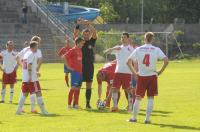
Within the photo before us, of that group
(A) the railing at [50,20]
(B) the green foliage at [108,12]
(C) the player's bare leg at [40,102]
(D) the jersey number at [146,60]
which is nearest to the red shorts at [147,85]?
(D) the jersey number at [146,60]

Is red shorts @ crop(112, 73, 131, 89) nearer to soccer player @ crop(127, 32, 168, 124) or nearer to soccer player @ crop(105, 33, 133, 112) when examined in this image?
soccer player @ crop(105, 33, 133, 112)

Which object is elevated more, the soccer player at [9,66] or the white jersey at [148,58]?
the white jersey at [148,58]

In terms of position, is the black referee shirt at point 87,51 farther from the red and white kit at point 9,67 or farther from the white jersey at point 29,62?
the red and white kit at point 9,67

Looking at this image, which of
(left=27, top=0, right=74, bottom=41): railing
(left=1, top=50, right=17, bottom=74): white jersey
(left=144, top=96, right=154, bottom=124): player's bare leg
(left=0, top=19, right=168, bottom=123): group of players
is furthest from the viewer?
(left=27, top=0, right=74, bottom=41): railing

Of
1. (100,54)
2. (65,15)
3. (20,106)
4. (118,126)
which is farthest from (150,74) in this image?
(65,15)

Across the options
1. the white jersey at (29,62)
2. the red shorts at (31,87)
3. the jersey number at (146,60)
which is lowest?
the red shorts at (31,87)

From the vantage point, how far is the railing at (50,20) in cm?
6200

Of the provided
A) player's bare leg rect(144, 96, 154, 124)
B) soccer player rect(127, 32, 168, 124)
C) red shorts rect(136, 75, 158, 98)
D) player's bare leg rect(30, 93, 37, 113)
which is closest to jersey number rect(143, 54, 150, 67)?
soccer player rect(127, 32, 168, 124)

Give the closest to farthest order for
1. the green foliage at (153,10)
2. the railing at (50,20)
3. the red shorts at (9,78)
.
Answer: the red shorts at (9,78)
the railing at (50,20)
the green foliage at (153,10)

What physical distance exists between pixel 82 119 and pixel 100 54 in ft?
148

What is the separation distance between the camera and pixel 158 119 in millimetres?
16422

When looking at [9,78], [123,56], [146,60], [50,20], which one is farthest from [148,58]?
[50,20]

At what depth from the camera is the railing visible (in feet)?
203

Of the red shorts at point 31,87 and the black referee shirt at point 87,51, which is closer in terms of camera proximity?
the red shorts at point 31,87
